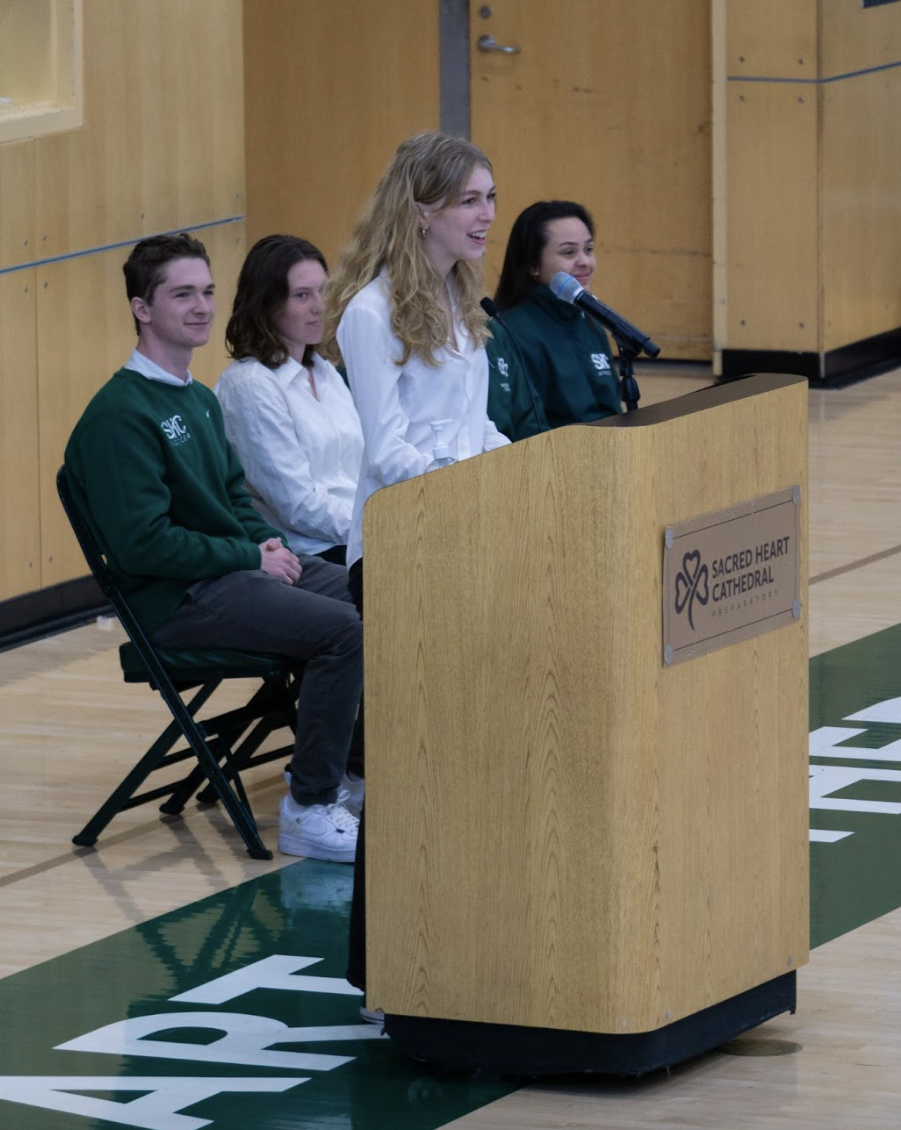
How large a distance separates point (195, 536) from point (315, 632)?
313 mm

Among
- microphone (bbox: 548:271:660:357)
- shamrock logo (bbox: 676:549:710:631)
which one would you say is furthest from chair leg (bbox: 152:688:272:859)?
shamrock logo (bbox: 676:549:710:631)

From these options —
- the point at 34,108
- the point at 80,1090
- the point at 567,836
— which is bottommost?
the point at 80,1090

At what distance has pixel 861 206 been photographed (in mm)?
11211

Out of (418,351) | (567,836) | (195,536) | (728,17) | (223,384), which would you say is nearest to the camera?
(567,836)

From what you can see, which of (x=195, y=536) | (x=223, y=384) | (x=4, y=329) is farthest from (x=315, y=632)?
(x=4, y=329)

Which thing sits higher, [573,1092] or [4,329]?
[4,329]

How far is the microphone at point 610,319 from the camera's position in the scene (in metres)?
4.29

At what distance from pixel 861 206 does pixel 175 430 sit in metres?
6.50

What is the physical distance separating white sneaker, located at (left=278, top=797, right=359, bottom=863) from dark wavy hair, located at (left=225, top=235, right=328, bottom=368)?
3.45ft

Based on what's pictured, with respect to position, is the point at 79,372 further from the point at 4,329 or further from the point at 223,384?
the point at 223,384

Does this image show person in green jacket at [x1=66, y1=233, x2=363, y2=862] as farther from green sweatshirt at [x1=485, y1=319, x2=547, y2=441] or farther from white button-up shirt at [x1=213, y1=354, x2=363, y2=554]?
green sweatshirt at [x1=485, y1=319, x2=547, y2=441]

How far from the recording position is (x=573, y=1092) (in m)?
3.95

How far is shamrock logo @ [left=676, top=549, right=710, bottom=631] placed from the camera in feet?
12.7

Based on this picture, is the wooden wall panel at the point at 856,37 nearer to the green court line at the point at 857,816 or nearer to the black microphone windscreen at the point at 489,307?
the green court line at the point at 857,816
